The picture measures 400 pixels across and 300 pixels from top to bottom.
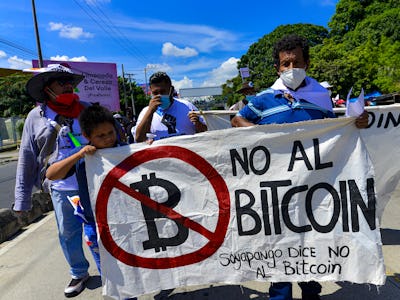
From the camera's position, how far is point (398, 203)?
4988 millimetres

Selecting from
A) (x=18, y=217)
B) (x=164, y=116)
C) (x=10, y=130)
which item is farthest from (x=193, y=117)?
(x=10, y=130)

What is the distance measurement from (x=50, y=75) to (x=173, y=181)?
1430mm

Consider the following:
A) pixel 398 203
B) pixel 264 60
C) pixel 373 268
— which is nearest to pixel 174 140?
pixel 373 268

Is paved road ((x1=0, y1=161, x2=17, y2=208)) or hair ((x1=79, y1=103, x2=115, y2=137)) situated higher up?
hair ((x1=79, y1=103, x2=115, y2=137))

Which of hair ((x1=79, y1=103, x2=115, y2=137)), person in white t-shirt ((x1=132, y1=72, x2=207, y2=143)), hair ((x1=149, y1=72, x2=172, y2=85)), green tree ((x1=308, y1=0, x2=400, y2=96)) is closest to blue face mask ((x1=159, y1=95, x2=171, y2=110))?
person in white t-shirt ((x1=132, y1=72, x2=207, y2=143))

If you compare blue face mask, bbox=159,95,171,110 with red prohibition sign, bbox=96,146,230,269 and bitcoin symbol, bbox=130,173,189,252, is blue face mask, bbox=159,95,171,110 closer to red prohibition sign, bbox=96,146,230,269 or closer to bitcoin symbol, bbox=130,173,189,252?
red prohibition sign, bbox=96,146,230,269

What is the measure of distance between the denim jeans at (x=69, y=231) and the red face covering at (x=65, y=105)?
2.17ft

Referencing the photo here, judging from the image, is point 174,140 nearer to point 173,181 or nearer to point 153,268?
point 173,181

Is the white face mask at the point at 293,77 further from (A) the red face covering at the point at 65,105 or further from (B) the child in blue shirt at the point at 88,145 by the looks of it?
(A) the red face covering at the point at 65,105

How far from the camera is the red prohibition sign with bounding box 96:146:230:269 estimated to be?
239cm

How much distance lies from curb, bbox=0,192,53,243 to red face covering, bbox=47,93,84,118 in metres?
1.84

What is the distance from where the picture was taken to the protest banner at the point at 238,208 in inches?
90.9

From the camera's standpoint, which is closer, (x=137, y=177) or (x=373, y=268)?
(x=373, y=268)

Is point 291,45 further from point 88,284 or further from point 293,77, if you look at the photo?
point 88,284
